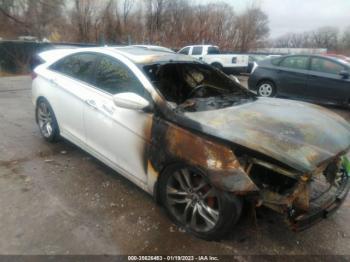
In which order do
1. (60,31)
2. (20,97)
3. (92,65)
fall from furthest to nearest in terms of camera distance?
(60,31), (20,97), (92,65)

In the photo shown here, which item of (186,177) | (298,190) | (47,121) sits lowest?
(47,121)

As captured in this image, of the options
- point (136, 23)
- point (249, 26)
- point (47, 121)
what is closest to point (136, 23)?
point (136, 23)

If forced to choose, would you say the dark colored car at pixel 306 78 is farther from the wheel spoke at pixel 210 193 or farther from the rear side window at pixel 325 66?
the wheel spoke at pixel 210 193

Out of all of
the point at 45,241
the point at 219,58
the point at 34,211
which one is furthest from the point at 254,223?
the point at 219,58

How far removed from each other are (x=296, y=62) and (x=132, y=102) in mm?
7244

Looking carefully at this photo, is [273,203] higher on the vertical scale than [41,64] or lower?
lower

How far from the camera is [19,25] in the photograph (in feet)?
83.9

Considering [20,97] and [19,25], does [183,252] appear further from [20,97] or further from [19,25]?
[19,25]

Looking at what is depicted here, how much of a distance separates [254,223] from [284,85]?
663 centimetres

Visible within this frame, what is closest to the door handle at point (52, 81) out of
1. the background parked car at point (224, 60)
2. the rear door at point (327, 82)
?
the rear door at point (327, 82)

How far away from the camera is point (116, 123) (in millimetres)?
3242

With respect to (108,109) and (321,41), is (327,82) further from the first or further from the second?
(321,41)

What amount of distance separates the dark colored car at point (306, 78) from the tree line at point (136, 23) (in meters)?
19.7

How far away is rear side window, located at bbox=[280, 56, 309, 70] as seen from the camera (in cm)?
868
